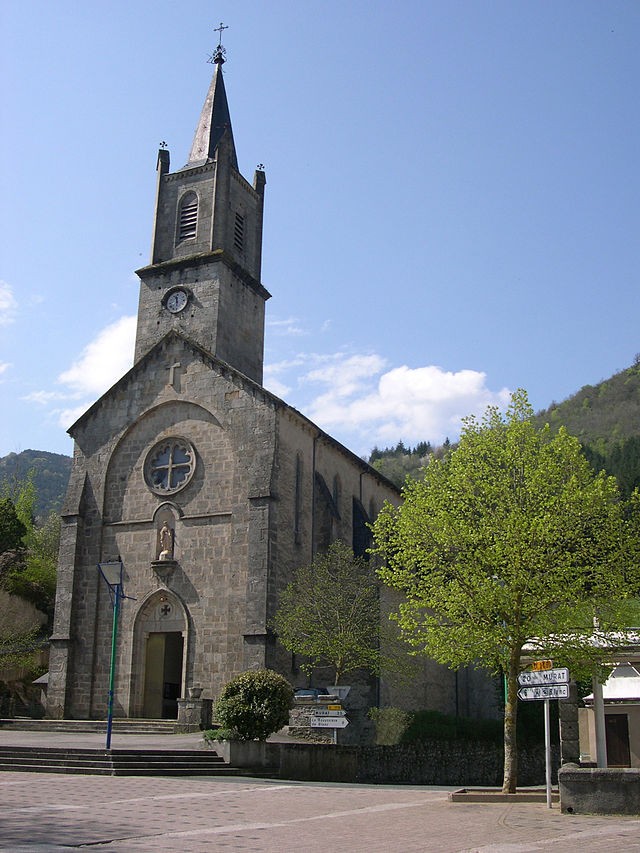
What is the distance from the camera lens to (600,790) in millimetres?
13766

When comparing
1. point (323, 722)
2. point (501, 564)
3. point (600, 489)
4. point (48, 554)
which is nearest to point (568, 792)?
point (501, 564)

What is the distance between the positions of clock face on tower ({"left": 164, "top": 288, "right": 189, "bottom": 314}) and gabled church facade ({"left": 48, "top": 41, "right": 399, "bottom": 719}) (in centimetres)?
6

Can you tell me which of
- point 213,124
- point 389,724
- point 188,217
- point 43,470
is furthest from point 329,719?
point 43,470

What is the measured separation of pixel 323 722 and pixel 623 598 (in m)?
8.71

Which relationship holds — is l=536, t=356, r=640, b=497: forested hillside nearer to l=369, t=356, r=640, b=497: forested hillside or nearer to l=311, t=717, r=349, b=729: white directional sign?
l=369, t=356, r=640, b=497: forested hillside

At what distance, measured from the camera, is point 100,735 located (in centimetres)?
2816

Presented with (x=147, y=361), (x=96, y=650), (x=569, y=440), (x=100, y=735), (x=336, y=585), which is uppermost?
(x=147, y=361)

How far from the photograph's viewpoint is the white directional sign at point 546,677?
1488cm

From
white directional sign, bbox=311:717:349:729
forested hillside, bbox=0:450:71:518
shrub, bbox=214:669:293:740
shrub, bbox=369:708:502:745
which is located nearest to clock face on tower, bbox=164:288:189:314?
shrub, bbox=369:708:502:745

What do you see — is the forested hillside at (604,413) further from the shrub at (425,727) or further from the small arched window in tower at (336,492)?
the shrub at (425,727)

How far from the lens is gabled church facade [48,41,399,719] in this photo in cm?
3131

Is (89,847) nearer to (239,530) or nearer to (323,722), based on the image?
(323,722)

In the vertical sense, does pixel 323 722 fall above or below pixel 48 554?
below

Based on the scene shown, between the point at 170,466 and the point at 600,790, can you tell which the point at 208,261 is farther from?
the point at 600,790
